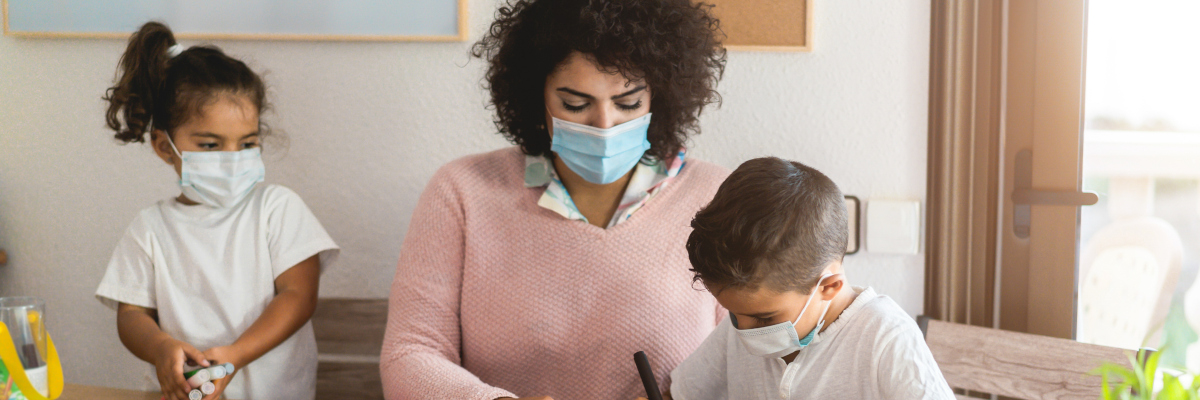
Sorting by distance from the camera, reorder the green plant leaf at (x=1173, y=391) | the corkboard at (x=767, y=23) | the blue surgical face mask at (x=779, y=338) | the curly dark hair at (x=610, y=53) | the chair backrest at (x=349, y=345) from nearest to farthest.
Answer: the green plant leaf at (x=1173, y=391), the blue surgical face mask at (x=779, y=338), the curly dark hair at (x=610, y=53), the corkboard at (x=767, y=23), the chair backrest at (x=349, y=345)

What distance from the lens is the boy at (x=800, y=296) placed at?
30.1 inches

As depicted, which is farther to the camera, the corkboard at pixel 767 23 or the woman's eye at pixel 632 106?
the corkboard at pixel 767 23

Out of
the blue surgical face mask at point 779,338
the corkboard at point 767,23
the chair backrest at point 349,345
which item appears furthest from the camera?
the chair backrest at point 349,345

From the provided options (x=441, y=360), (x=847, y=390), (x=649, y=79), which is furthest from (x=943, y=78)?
(x=441, y=360)

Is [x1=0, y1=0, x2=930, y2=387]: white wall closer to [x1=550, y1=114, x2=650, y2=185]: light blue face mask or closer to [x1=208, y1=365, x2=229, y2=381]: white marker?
[x1=550, y1=114, x2=650, y2=185]: light blue face mask

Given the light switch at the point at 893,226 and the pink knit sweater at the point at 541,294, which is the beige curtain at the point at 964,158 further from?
the pink knit sweater at the point at 541,294

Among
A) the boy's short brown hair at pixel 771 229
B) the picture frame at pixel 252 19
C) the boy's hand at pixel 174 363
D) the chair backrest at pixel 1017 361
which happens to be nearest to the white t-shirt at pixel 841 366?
the boy's short brown hair at pixel 771 229

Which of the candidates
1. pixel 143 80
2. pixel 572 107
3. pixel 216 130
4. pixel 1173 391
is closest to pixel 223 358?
pixel 216 130

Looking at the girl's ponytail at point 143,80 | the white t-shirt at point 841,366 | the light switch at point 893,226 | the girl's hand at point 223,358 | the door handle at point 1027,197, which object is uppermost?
the girl's ponytail at point 143,80

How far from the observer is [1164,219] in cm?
130

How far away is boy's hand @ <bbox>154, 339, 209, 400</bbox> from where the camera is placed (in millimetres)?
1081

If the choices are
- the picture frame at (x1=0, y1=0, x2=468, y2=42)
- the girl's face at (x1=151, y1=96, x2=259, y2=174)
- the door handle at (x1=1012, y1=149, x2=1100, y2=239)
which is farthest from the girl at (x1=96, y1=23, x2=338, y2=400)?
the door handle at (x1=1012, y1=149, x2=1100, y2=239)

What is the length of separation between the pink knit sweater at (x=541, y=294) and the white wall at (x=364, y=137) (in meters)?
0.37

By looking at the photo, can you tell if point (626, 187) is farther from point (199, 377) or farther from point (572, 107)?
point (199, 377)
